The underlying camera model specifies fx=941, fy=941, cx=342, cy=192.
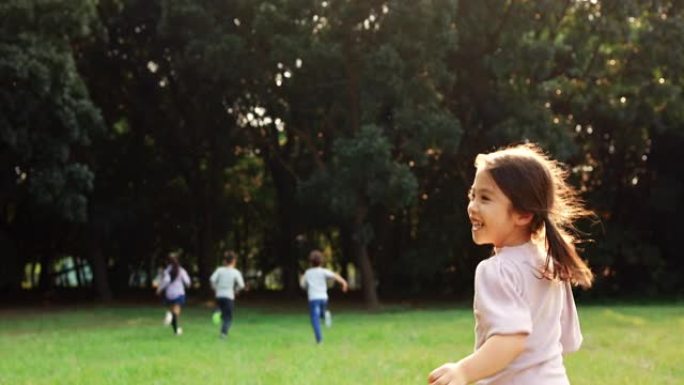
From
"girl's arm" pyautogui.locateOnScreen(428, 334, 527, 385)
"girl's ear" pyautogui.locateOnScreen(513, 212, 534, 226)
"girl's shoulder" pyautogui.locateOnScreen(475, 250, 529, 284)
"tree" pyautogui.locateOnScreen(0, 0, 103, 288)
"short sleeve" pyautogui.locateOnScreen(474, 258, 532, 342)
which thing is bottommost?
"girl's arm" pyautogui.locateOnScreen(428, 334, 527, 385)

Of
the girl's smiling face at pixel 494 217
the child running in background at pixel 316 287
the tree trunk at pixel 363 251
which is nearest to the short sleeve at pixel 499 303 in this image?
the girl's smiling face at pixel 494 217

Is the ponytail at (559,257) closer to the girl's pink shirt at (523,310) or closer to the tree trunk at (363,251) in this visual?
the girl's pink shirt at (523,310)

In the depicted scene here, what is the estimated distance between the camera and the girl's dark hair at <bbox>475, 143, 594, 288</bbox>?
271cm

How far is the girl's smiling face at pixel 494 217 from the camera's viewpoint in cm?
273

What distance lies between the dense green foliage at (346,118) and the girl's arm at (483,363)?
22.2 meters

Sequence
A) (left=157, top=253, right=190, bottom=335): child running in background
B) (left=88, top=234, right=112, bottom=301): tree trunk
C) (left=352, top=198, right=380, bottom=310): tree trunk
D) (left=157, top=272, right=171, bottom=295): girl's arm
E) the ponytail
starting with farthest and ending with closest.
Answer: (left=88, top=234, right=112, bottom=301): tree trunk
(left=352, top=198, right=380, bottom=310): tree trunk
(left=157, top=272, right=171, bottom=295): girl's arm
(left=157, top=253, right=190, bottom=335): child running in background
the ponytail

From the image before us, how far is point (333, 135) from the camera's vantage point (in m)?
29.4

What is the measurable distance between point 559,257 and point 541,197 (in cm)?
18

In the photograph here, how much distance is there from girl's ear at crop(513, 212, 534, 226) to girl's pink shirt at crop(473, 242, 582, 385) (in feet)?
0.22

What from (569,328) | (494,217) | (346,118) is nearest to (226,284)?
(346,118)

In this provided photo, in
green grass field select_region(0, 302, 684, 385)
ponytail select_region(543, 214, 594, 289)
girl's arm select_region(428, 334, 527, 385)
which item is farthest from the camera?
green grass field select_region(0, 302, 684, 385)

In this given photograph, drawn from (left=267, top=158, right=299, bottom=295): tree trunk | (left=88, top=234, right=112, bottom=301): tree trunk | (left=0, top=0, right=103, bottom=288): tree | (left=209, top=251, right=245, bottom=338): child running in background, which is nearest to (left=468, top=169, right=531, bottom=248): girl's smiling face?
(left=209, top=251, right=245, bottom=338): child running in background

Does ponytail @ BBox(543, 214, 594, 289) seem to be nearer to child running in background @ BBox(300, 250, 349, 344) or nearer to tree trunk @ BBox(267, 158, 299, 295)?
child running in background @ BBox(300, 250, 349, 344)

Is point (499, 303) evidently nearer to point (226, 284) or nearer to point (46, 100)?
point (226, 284)
